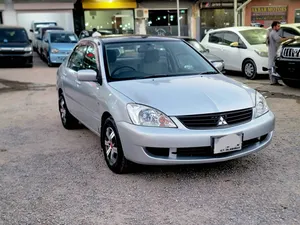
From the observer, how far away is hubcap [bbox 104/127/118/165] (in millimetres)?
4219

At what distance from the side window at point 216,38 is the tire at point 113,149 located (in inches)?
356

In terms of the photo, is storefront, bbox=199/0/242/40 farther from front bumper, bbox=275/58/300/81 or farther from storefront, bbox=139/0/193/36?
front bumper, bbox=275/58/300/81

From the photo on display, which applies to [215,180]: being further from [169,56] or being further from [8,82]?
[8,82]

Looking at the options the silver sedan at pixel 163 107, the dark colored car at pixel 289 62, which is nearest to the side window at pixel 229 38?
the dark colored car at pixel 289 62

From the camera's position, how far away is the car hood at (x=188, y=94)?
385 cm

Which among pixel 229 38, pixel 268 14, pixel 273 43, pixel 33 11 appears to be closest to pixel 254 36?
pixel 229 38

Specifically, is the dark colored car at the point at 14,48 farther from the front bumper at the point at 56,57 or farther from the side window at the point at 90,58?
the side window at the point at 90,58

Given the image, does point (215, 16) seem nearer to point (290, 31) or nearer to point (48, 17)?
point (48, 17)

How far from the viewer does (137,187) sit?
3.91 metres

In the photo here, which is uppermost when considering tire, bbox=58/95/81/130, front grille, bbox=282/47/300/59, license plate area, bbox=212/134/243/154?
front grille, bbox=282/47/300/59

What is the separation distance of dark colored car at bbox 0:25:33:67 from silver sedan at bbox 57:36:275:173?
38.7ft

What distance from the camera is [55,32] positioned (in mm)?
17703

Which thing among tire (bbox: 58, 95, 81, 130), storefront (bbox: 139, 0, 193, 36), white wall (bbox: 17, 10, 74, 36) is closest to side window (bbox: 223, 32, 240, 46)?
tire (bbox: 58, 95, 81, 130)

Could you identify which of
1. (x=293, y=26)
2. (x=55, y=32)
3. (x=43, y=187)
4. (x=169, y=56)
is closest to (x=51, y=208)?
(x=43, y=187)
